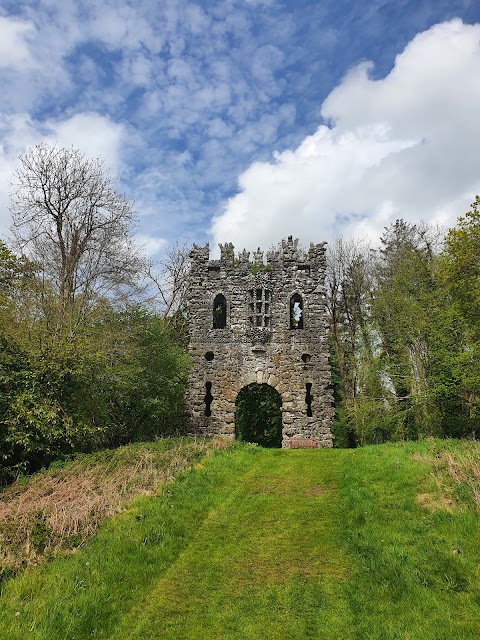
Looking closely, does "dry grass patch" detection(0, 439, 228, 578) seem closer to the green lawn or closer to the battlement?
the green lawn

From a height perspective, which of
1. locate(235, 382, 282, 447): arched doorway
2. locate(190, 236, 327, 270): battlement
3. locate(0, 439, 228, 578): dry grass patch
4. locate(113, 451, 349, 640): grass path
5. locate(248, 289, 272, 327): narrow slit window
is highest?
locate(190, 236, 327, 270): battlement

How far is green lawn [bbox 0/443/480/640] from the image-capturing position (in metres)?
5.92

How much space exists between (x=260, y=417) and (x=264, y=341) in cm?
1051

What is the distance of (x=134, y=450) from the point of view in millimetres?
15289

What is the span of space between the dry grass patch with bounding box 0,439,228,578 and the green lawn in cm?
46

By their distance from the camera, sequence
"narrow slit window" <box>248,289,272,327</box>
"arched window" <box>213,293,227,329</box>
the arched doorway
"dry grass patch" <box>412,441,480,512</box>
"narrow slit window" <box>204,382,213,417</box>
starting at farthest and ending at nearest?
the arched doorway < "arched window" <box>213,293,227,329</box> < "narrow slit window" <box>248,289,272,327</box> < "narrow slit window" <box>204,382,213,417</box> < "dry grass patch" <box>412,441,480,512</box>

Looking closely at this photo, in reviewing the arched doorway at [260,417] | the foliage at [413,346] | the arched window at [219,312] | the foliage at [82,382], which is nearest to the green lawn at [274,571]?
the foliage at [82,382]

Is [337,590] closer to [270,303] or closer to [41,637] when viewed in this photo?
[41,637]

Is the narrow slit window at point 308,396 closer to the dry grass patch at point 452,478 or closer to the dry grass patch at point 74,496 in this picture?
the dry grass patch at point 74,496

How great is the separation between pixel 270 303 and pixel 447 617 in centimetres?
1786

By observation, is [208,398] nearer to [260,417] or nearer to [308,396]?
[308,396]

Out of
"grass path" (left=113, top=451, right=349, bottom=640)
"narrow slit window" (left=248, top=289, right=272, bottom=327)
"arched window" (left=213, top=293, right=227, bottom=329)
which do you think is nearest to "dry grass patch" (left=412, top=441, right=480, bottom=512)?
"grass path" (left=113, top=451, right=349, bottom=640)

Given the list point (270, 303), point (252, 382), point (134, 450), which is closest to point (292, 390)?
point (252, 382)

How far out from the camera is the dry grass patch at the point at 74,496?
7941 millimetres
